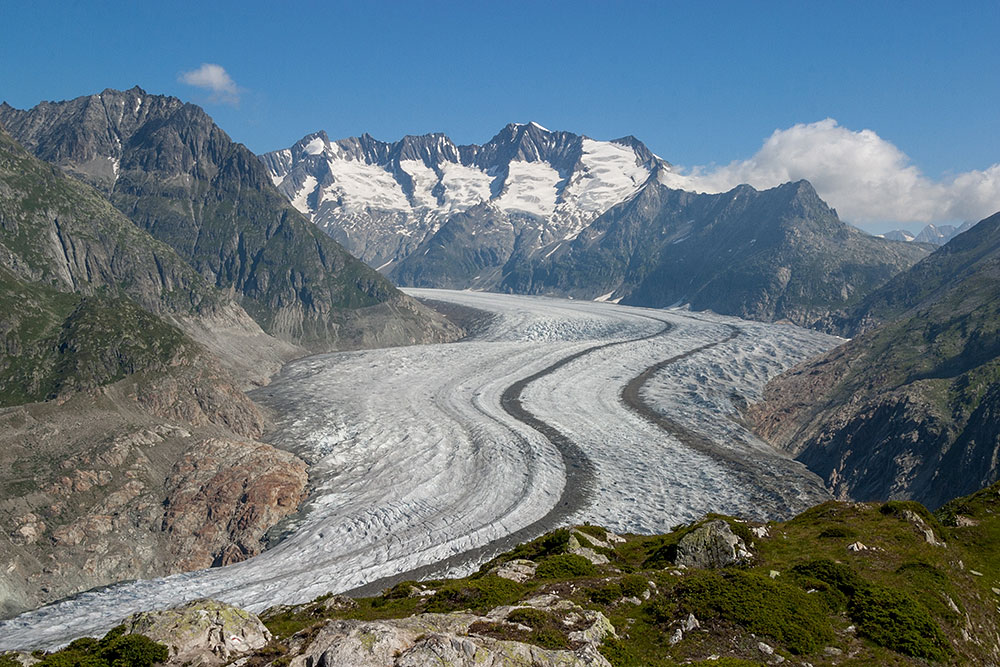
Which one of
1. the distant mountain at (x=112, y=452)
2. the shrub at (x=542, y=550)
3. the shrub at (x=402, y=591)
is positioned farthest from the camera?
the distant mountain at (x=112, y=452)

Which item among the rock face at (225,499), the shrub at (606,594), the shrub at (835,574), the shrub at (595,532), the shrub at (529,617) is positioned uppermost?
the shrub at (835,574)

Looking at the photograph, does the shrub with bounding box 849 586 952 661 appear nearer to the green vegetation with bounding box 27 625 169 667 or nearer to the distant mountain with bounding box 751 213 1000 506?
the green vegetation with bounding box 27 625 169 667

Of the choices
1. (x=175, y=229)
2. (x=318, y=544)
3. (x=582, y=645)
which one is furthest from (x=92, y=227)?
(x=582, y=645)

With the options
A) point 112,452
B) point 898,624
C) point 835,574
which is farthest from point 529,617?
point 112,452

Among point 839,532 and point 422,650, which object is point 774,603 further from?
point 422,650

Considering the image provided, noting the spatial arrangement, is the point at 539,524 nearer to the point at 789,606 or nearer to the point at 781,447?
the point at 789,606

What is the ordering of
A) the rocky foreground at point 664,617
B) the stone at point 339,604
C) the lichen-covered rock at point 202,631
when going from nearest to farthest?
the rocky foreground at point 664,617 → the lichen-covered rock at point 202,631 → the stone at point 339,604

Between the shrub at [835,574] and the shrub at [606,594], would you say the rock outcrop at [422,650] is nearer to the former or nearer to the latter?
the shrub at [606,594]

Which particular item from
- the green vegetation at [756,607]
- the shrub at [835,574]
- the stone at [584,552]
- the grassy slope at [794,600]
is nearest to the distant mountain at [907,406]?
the grassy slope at [794,600]
